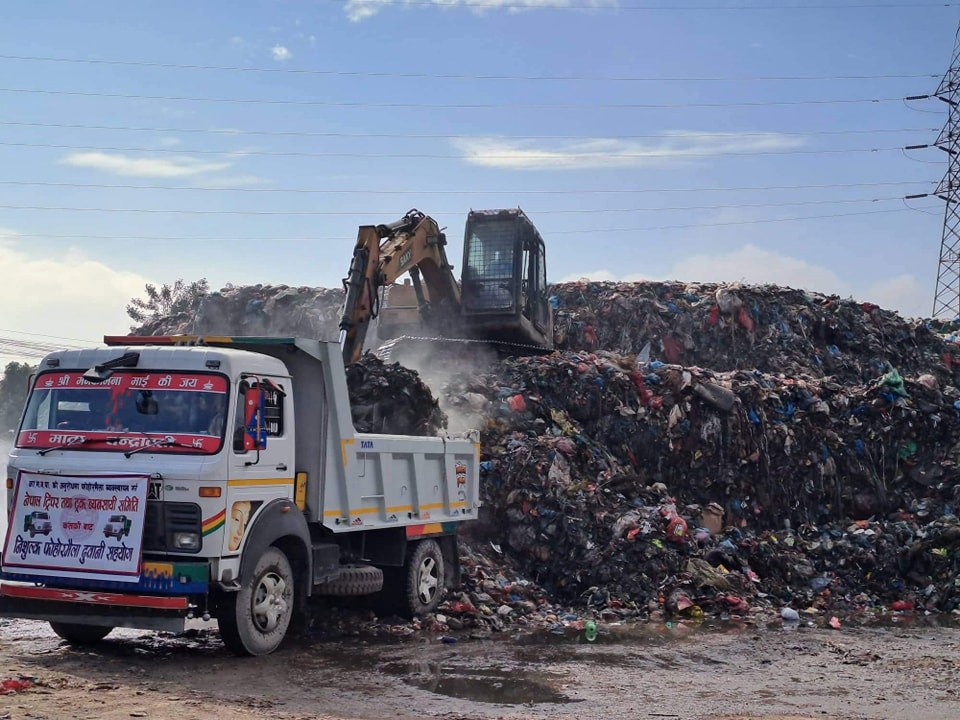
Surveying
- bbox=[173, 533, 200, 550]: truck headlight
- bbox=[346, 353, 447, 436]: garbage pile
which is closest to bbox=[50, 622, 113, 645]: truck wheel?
bbox=[173, 533, 200, 550]: truck headlight

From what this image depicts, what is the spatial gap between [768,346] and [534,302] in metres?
7.30

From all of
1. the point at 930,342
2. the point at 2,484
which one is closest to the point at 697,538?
the point at 2,484

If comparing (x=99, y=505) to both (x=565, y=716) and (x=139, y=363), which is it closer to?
(x=139, y=363)

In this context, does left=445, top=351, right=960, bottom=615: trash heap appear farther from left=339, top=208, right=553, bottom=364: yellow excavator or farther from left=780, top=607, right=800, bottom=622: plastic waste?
left=339, top=208, right=553, bottom=364: yellow excavator

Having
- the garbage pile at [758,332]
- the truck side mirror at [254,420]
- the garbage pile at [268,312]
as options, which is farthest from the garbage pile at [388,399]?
the garbage pile at [758,332]

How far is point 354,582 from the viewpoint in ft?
27.9

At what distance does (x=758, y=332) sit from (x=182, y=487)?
58.1ft

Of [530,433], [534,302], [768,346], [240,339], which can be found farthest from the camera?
[768,346]

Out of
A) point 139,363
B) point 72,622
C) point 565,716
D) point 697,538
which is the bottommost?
point 565,716

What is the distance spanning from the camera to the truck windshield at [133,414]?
702 centimetres

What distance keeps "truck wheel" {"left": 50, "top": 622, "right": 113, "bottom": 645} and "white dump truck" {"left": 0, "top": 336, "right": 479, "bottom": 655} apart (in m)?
0.01

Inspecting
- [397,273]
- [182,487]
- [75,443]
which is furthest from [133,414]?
[397,273]

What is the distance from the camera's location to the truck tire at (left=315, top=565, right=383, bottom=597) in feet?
27.4

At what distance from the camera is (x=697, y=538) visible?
1190 centimetres
